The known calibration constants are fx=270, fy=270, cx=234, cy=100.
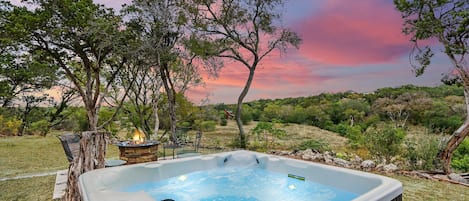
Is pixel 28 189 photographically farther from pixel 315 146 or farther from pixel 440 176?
pixel 440 176

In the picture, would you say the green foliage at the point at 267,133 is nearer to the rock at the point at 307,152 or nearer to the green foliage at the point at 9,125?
the rock at the point at 307,152

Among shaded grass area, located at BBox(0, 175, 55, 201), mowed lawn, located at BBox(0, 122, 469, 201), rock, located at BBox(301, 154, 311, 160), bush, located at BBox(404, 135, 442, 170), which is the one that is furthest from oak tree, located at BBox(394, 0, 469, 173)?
shaded grass area, located at BBox(0, 175, 55, 201)

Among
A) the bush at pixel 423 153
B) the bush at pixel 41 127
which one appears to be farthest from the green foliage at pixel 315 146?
the bush at pixel 41 127

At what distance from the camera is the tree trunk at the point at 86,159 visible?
3076 mm

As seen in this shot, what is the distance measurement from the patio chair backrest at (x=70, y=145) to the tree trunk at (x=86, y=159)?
2.51ft

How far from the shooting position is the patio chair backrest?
13.7 feet

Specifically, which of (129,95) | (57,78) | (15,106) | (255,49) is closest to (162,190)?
(255,49)

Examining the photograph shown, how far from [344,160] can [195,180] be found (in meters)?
2.94

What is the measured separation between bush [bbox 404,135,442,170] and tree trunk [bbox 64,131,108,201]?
16.6ft

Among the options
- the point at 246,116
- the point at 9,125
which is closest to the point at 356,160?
the point at 246,116

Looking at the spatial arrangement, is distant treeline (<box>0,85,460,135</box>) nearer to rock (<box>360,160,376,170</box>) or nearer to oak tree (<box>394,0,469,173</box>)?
oak tree (<box>394,0,469,173</box>)

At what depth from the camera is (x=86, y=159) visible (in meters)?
3.31

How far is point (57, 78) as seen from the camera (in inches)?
368

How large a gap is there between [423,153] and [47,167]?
743cm
